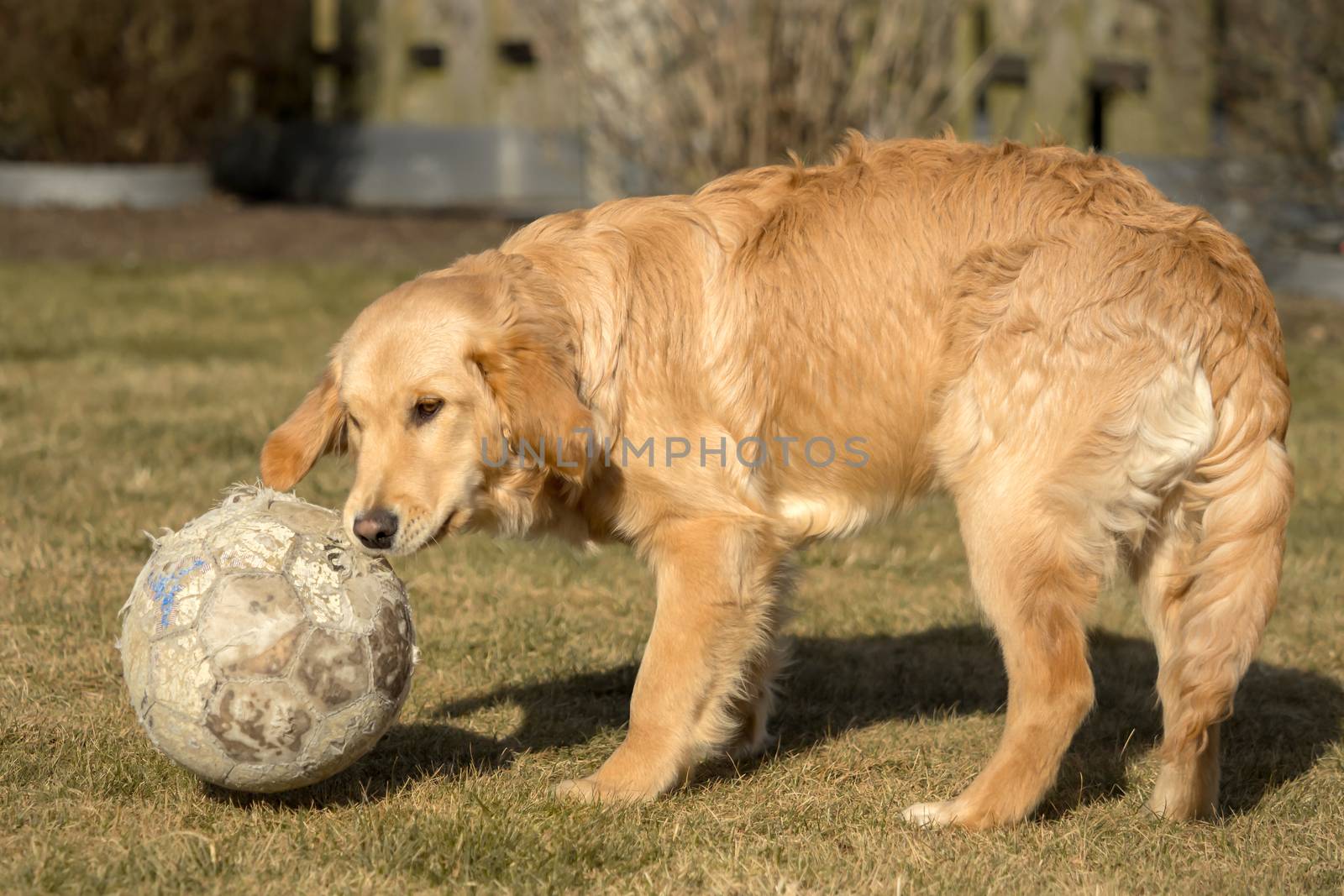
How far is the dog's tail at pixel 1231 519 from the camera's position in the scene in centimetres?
360

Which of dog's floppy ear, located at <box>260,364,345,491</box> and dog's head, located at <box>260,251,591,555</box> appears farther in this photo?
dog's floppy ear, located at <box>260,364,345,491</box>

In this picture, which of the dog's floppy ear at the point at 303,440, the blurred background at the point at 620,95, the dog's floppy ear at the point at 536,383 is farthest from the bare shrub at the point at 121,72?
the dog's floppy ear at the point at 536,383

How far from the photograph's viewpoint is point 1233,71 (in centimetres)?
1099

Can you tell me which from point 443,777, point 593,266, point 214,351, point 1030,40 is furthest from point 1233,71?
point 443,777

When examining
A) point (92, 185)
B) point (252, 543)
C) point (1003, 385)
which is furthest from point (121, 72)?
point (1003, 385)

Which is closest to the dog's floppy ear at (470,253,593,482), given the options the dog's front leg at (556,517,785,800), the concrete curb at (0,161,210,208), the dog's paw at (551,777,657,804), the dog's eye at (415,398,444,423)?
the dog's eye at (415,398,444,423)

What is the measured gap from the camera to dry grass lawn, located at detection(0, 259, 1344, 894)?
11.4 ft

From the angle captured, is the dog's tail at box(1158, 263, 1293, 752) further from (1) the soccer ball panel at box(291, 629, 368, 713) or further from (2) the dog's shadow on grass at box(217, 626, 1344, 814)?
(1) the soccer ball panel at box(291, 629, 368, 713)

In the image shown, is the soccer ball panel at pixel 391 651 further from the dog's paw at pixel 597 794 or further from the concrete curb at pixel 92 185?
the concrete curb at pixel 92 185

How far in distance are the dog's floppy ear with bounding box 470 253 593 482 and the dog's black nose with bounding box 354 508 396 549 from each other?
1.32 ft

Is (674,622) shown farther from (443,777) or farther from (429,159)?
(429,159)

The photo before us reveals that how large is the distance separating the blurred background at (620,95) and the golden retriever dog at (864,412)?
3.46 meters

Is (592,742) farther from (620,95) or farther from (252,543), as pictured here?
(620,95)

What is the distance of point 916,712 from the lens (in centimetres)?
479
